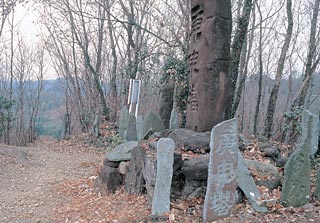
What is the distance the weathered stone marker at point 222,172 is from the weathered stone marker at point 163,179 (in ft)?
1.74

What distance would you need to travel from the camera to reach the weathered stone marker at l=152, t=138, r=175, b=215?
4.03 metres

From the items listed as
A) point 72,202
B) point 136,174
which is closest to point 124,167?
point 136,174

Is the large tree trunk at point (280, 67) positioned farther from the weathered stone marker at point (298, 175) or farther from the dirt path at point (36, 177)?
the weathered stone marker at point (298, 175)

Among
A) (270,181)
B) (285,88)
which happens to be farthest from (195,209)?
(285,88)

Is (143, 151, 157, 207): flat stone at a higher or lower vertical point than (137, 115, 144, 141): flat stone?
lower

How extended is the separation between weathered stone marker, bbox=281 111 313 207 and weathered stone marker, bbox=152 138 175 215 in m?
1.40

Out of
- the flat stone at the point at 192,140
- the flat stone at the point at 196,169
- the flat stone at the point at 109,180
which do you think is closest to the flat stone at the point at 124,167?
the flat stone at the point at 109,180

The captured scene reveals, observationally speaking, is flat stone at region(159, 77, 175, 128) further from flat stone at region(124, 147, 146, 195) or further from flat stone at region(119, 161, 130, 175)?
flat stone at region(124, 147, 146, 195)

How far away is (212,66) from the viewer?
5730 millimetres

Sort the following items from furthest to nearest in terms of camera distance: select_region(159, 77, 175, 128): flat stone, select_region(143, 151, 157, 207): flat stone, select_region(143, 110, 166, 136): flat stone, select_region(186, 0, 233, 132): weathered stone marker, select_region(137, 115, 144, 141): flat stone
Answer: select_region(159, 77, 175, 128): flat stone → select_region(143, 110, 166, 136): flat stone → select_region(137, 115, 144, 141): flat stone → select_region(186, 0, 233, 132): weathered stone marker → select_region(143, 151, 157, 207): flat stone

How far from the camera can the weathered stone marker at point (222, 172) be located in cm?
374

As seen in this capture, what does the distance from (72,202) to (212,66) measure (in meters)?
3.31

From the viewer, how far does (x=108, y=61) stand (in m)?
16.1

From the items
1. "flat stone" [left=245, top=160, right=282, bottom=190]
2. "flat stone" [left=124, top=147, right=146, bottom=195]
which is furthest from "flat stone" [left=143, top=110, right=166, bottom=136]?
"flat stone" [left=245, top=160, right=282, bottom=190]
